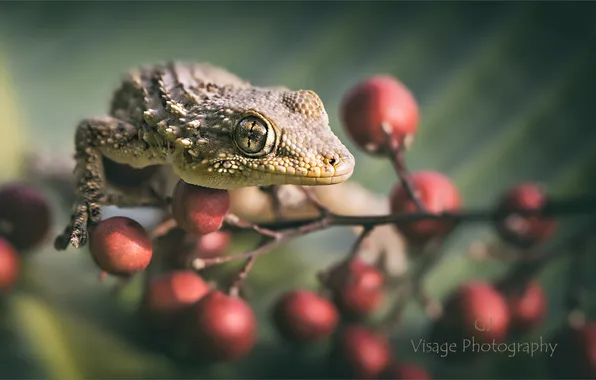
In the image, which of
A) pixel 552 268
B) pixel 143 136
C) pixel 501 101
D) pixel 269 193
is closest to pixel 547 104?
pixel 501 101

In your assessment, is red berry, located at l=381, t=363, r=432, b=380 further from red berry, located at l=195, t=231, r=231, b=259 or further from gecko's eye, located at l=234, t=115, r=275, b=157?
gecko's eye, located at l=234, t=115, r=275, b=157

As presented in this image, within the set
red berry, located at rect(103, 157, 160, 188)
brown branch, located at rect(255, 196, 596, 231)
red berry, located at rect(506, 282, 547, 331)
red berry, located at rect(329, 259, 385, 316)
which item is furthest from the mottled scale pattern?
red berry, located at rect(506, 282, 547, 331)

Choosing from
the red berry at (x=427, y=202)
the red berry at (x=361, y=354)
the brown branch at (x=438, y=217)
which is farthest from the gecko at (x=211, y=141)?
the red berry at (x=361, y=354)

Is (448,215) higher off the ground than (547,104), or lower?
lower

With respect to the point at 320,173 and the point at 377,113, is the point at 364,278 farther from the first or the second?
the point at 320,173

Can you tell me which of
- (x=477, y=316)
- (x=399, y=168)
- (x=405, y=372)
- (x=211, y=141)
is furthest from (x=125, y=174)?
(x=477, y=316)

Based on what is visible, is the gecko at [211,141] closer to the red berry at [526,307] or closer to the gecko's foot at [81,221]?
the gecko's foot at [81,221]

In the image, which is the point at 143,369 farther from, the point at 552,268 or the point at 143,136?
the point at 552,268
